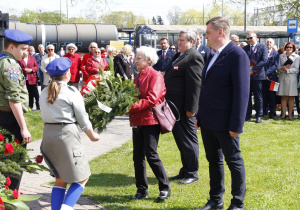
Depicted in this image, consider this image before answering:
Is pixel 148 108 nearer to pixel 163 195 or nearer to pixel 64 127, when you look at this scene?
pixel 163 195

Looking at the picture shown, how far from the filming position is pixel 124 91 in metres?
4.84

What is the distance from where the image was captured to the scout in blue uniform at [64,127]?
13.3 ft

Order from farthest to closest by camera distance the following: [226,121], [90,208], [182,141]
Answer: [182,141] < [90,208] < [226,121]

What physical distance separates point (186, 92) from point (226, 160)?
1.56 metres

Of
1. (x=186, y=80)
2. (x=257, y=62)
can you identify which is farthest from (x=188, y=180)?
(x=257, y=62)

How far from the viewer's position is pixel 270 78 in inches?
487

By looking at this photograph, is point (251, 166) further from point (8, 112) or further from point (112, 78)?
point (8, 112)

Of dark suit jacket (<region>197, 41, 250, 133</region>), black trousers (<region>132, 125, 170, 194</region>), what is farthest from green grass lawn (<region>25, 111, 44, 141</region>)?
dark suit jacket (<region>197, 41, 250, 133</region>)

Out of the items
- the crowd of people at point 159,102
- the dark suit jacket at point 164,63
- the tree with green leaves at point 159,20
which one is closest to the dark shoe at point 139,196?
the crowd of people at point 159,102

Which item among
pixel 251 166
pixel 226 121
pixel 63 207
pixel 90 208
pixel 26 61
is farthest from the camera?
pixel 26 61

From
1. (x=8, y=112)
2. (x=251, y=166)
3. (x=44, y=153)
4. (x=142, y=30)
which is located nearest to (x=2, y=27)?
(x=8, y=112)

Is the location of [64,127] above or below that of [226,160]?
above

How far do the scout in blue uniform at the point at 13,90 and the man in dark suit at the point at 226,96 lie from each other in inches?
78.0

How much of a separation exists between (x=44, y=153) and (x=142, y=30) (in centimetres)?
2283
